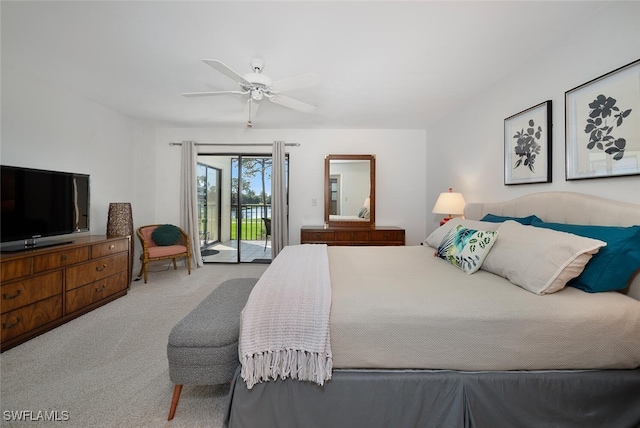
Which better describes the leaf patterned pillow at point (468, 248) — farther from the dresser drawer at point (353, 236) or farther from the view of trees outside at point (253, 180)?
the view of trees outside at point (253, 180)

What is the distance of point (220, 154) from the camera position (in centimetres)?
446

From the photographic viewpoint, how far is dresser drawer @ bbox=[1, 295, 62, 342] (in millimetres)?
Answer: 1959

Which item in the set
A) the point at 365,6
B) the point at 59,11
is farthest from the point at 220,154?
the point at 365,6

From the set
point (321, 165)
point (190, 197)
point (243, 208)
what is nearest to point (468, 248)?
point (321, 165)

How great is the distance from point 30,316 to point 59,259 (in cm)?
50

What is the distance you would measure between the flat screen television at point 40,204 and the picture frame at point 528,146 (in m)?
4.56

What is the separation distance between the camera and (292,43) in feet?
6.51

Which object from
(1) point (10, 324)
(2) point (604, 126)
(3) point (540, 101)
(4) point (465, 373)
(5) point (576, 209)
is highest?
(3) point (540, 101)

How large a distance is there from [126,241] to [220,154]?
2.05 meters

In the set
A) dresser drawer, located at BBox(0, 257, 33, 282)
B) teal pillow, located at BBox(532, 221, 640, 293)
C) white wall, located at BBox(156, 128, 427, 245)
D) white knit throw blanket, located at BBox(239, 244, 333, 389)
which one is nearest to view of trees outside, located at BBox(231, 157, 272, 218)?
white wall, located at BBox(156, 128, 427, 245)

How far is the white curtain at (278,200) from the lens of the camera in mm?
4285

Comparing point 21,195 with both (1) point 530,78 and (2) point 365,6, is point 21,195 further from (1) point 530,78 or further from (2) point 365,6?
(1) point 530,78

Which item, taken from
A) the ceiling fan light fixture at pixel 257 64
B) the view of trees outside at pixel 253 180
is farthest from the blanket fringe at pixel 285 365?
the view of trees outside at pixel 253 180

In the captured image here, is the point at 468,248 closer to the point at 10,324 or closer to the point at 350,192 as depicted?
the point at 350,192
